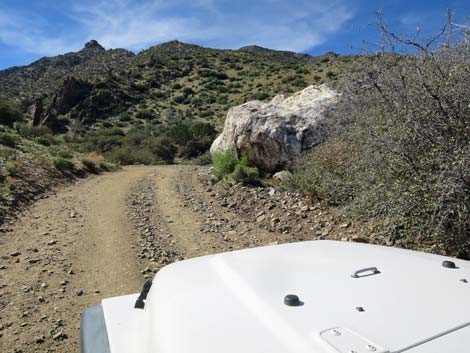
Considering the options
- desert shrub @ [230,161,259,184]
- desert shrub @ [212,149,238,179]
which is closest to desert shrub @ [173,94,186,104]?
desert shrub @ [212,149,238,179]

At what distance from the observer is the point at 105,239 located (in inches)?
263

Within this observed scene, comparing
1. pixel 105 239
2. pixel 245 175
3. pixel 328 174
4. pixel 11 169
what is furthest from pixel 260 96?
pixel 105 239

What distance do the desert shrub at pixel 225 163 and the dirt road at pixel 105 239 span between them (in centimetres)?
50

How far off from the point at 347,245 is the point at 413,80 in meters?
3.67

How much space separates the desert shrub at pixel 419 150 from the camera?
172 inches

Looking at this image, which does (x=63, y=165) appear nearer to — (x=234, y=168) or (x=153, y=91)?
(x=234, y=168)

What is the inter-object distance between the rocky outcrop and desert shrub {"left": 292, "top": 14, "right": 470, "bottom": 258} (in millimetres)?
3839

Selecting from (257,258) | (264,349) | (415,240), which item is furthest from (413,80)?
(264,349)

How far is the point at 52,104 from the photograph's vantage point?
147 feet

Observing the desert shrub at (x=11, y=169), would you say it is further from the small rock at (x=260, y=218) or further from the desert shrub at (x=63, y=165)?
the small rock at (x=260, y=218)

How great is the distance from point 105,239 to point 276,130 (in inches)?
198

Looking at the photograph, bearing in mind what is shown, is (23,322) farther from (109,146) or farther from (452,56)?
(109,146)

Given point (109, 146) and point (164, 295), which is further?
point (109, 146)

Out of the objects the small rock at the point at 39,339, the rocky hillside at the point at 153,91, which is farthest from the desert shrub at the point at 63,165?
the rocky hillside at the point at 153,91
